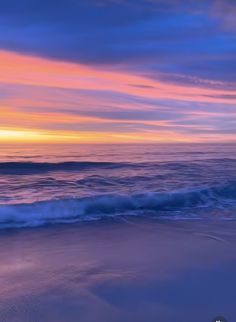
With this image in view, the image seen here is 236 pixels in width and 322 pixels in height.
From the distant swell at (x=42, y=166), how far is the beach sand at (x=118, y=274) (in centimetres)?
899

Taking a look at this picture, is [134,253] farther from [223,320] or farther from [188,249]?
[223,320]

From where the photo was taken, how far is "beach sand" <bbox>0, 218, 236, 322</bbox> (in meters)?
3.94

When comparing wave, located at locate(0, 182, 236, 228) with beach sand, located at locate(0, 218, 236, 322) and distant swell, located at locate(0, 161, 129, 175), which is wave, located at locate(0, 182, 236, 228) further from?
distant swell, located at locate(0, 161, 129, 175)

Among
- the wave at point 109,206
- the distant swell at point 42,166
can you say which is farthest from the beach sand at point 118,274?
the distant swell at point 42,166

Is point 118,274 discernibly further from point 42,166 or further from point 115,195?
point 42,166

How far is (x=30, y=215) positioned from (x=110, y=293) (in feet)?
13.4

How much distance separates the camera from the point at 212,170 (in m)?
16.1

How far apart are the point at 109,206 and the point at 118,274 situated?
429 cm

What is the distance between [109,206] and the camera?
9.20 m

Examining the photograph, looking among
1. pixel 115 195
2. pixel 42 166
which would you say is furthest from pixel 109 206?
pixel 42 166

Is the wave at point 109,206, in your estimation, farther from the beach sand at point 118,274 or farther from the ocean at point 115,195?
the beach sand at point 118,274

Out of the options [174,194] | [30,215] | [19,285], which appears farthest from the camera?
[174,194]

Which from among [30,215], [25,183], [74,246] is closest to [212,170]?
[25,183]

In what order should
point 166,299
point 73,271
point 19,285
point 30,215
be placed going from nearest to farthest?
point 166,299 < point 19,285 < point 73,271 < point 30,215
